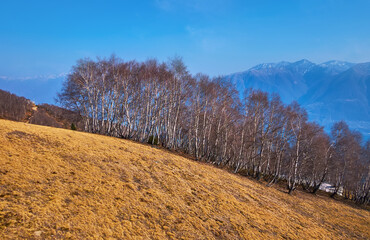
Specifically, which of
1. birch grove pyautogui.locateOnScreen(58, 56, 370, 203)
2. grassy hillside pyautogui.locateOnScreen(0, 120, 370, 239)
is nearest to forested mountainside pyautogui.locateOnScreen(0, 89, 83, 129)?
birch grove pyautogui.locateOnScreen(58, 56, 370, 203)

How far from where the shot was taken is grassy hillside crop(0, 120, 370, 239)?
197 inches

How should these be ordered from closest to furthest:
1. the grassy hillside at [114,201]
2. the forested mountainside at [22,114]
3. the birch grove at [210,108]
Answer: the grassy hillside at [114,201]
the birch grove at [210,108]
the forested mountainside at [22,114]

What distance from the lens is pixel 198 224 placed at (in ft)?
22.7

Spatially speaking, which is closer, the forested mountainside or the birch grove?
the birch grove

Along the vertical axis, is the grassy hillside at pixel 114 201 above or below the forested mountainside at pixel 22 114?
below

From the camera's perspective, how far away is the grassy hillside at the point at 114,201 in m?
5.01

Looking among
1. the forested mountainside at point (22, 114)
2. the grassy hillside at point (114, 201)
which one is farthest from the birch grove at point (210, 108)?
the forested mountainside at point (22, 114)

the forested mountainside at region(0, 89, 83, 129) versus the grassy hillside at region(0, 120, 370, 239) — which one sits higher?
the forested mountainside at region(0, 89, 83, 129)

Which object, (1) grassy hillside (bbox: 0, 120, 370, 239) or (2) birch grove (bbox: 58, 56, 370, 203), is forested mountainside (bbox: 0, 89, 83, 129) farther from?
(1) grassy hillside (bbox: 0, 120, 370, 239)

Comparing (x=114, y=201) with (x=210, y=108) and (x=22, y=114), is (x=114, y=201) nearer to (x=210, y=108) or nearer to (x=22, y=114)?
(x=210, y=108)

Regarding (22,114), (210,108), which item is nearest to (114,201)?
(210,108)

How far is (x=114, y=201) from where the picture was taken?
21.8 feet

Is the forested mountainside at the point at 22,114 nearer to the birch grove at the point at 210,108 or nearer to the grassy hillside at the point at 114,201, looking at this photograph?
the birch grove at the point at 210,108

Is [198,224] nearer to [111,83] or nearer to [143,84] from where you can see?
[143,84]
